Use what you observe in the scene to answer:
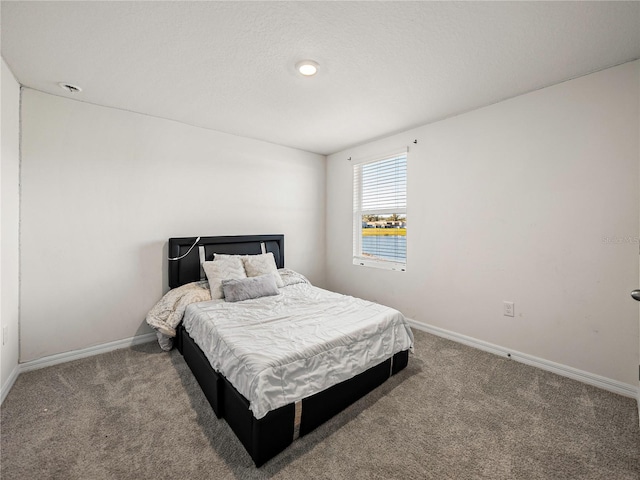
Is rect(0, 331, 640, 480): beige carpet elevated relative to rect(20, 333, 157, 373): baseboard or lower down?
lower down

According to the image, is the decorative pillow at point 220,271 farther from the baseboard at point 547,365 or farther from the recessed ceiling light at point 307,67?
the baseboard at point 547,365

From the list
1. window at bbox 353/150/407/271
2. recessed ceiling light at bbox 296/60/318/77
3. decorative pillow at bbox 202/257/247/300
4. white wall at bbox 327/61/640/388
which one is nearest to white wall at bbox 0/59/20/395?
decorative pillow at bbox 202/257/247/300

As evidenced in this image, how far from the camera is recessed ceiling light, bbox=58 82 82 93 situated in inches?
88.6

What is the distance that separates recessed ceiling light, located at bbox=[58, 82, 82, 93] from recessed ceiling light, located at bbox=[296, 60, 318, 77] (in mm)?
1911

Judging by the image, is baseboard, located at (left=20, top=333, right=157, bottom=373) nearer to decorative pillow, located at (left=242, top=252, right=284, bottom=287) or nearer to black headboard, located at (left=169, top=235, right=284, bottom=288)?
black headboard, located at (left=169, top=235, right=284, bottom=288)

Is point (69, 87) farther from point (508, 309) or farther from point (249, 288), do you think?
point (508, 309)

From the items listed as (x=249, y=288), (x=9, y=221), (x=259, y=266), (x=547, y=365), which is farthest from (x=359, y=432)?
(x=9, y=221)

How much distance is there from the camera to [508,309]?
256 centimetres

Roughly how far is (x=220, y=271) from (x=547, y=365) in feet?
10.3

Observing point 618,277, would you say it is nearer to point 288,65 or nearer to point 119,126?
point 288,65

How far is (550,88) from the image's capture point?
2281mm

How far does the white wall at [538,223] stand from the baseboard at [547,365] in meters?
0.04

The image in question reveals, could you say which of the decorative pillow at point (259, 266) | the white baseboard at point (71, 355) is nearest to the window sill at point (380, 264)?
the decorative pillow at point (259, 266)

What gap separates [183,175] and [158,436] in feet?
8.24
